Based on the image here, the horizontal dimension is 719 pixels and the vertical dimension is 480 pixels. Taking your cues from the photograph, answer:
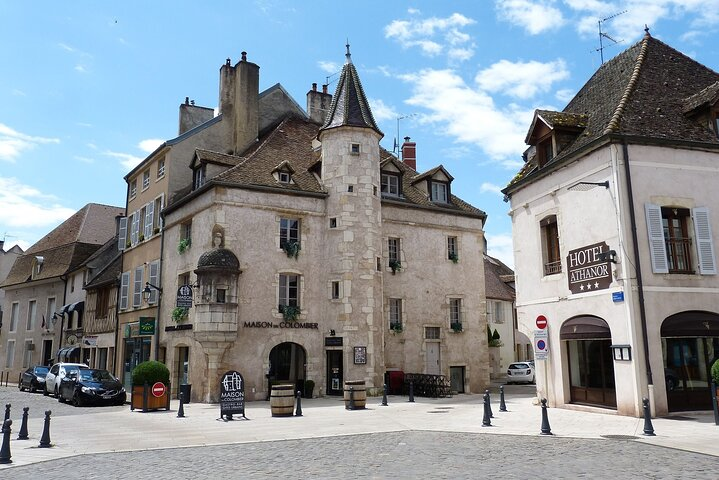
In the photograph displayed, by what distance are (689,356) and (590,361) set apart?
99.7 inches

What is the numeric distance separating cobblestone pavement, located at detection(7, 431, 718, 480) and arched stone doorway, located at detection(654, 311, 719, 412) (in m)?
4.78

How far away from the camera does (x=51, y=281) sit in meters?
41.5

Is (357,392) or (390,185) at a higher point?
(390,185)

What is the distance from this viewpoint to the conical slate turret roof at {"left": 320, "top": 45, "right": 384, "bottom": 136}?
25.6 m

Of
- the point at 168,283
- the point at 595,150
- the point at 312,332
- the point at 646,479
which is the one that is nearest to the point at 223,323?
the point at 312,332

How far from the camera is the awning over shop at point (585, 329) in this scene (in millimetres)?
15930

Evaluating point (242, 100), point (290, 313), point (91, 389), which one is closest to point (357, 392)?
point (290, 313)

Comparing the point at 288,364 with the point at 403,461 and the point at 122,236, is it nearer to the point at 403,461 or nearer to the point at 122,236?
the point at 122,236

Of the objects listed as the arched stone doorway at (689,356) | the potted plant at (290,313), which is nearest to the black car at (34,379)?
the potted plant at (290,313)

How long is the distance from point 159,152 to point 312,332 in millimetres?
12472

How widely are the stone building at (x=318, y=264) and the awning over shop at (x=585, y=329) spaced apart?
28.6 ft

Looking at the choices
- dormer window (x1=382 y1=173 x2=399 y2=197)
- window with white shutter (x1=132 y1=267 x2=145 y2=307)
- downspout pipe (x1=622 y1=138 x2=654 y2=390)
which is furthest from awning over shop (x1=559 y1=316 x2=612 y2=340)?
window with white shutter (x1=132 y1=267 x2=145 y2=307)

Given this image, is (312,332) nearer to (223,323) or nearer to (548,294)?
(223,323)

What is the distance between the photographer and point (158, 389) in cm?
1930
